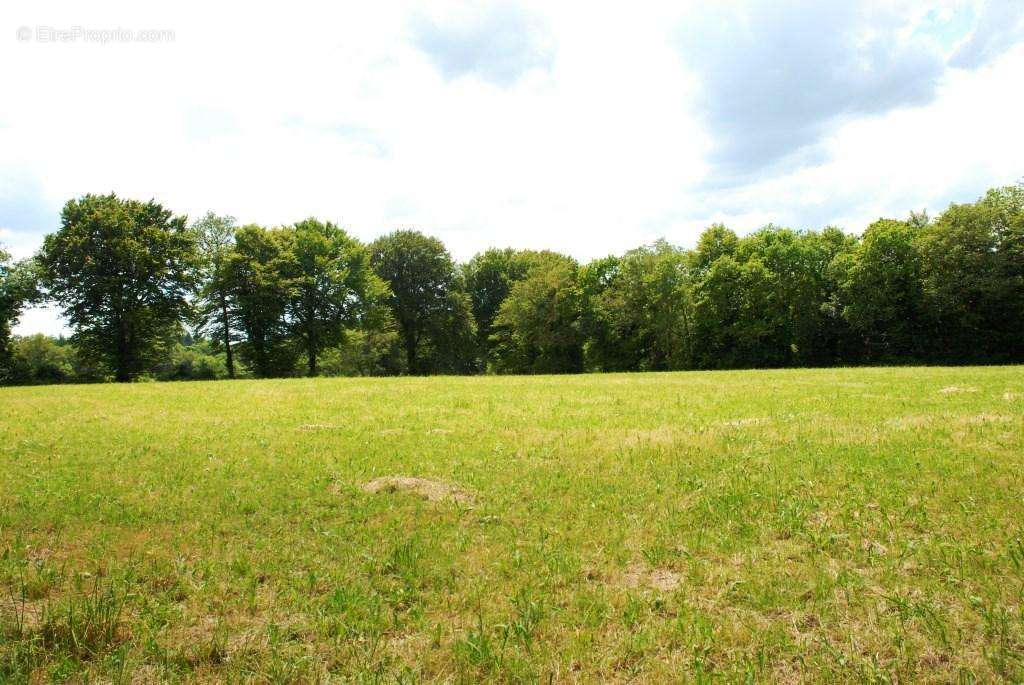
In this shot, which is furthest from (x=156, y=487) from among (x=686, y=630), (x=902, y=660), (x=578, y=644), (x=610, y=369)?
(x=610, y=369)

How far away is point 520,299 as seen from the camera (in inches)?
2596

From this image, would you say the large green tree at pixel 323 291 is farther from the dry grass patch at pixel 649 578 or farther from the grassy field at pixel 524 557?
the dry grass patch at pixel 649 578

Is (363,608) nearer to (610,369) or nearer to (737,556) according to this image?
(737,556)

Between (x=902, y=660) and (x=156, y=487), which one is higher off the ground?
(x=156, y=487)

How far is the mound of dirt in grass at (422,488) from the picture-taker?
838 cm

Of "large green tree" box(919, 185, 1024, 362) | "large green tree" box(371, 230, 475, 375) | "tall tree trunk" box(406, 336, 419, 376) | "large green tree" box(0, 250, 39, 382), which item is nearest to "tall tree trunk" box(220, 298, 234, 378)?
"large green tree" box(0, 250, 39, 382)

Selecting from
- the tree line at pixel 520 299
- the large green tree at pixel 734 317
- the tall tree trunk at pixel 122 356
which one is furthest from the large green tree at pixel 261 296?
the large green tree at pixel 734 317

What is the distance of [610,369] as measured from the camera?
211ft

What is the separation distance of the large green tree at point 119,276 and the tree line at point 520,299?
142mm

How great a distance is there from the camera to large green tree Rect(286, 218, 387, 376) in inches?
2229

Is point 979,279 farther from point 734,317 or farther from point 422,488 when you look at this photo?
point 422,488

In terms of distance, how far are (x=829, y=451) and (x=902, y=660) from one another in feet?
22.6

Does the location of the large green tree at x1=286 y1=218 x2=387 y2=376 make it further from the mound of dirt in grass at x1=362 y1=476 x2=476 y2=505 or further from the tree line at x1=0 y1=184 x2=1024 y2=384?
the mound of dirt in grass at x1=362 y1=476 x2=476 y2=505

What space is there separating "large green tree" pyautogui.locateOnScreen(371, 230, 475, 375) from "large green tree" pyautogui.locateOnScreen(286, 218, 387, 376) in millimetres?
8637
